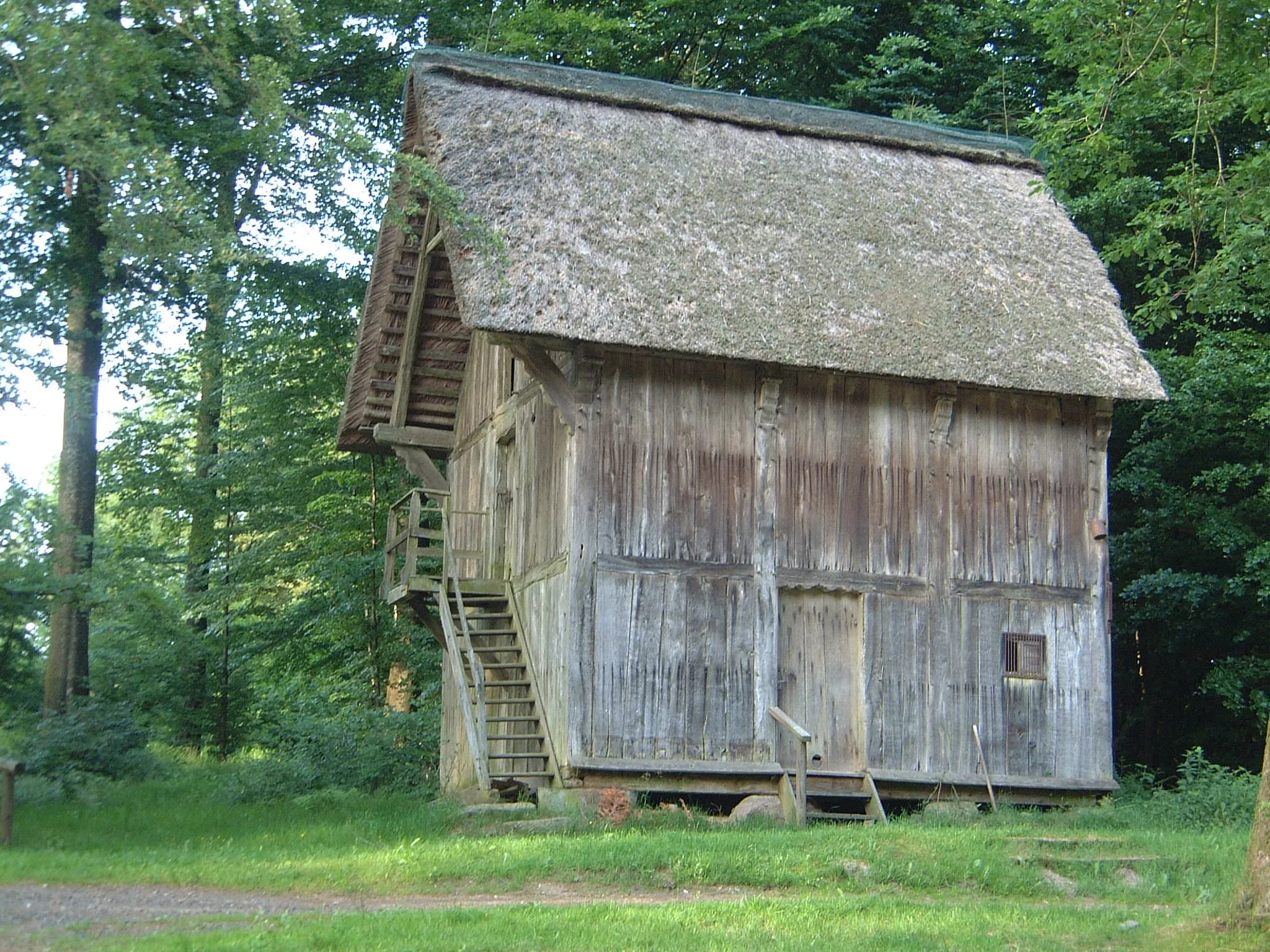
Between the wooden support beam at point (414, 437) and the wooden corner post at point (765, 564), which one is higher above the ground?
the wooden support beam at point (414, 437)

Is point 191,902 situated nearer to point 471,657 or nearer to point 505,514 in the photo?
point 471,657

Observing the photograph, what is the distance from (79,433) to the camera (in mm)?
21625

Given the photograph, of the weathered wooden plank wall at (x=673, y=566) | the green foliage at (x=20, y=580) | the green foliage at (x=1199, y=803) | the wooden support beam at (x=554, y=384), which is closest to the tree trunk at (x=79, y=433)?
the green foliage at (x=20, y=580)

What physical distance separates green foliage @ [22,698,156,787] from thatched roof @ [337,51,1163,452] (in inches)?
308

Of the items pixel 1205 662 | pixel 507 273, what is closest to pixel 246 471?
pixel 507 273

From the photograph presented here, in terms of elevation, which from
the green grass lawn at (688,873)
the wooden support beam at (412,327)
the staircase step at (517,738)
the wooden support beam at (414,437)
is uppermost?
the wooden support beam at (412,327)

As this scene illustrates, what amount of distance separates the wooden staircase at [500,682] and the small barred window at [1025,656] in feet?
18.6

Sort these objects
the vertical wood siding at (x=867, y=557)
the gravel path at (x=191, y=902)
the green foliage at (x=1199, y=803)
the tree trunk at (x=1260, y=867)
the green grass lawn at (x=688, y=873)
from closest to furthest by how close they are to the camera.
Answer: the tree trunk at (x=1260, y=867) → the green grass lawn at (x=688, y=873) → the gravel path at (x=191, y=902) → the green foliage at (x=1199, y=803) → the vertical wood siding at (x=867, y=557)

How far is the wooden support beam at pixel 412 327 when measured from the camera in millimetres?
20469

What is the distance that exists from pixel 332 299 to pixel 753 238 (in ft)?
33.8

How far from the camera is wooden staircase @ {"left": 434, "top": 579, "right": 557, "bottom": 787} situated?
16.8 meters

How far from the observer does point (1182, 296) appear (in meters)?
27.1

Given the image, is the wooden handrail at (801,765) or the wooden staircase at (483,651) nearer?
the wooden handrail at (801,765)

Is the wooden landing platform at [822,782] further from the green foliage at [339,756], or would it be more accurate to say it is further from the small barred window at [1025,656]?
the green foliage at [339,756]
